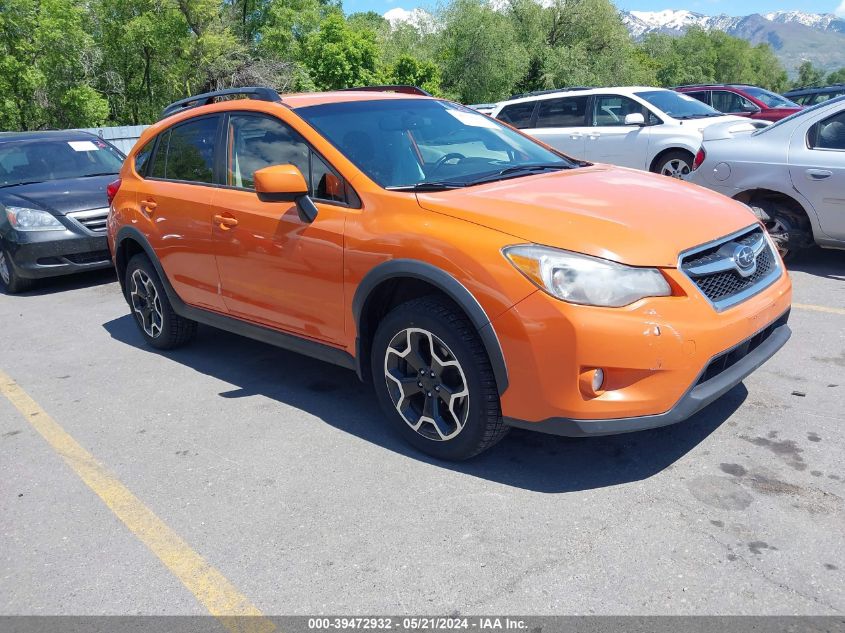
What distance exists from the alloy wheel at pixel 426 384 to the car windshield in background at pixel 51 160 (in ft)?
22.1

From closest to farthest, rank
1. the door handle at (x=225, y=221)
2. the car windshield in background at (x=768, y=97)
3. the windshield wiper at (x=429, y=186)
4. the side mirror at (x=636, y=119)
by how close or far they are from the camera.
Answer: the windshield wiper at (x=429, y=186) → the door handle at (x=225, y=221) → the side mirror at (x=636, y=119) → the car windshield in background at (x=768, y=97)

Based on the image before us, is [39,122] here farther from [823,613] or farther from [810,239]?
[823,613]

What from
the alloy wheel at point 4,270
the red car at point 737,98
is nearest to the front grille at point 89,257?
the alloy wheel at point 4,270

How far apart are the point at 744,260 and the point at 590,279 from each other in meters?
0.91

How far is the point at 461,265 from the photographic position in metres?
3.25

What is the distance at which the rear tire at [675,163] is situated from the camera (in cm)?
1016

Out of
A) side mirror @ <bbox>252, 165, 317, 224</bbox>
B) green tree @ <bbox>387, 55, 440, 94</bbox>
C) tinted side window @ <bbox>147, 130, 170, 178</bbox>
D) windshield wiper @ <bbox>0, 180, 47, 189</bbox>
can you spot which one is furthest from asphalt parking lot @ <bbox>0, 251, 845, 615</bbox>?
green tree @ <bbox>387, 55, 440, 94</bbox>

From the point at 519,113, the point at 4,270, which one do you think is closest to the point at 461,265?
the point at 4,270

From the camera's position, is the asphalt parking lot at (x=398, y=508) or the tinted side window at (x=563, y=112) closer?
the asphalt parking lot at (x=398, y=508)

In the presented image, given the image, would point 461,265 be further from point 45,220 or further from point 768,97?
point 768,97

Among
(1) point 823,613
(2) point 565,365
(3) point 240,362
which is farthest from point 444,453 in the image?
(3) point 240,362

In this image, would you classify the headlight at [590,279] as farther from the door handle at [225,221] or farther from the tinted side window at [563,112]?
the tinted side window at [563,112]

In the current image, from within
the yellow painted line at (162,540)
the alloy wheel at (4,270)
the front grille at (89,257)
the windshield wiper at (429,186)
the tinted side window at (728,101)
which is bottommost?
the yellow painted line at (162,540)

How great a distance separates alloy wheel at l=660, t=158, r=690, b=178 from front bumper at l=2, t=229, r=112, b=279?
725 cm
